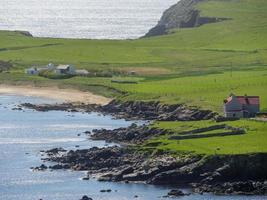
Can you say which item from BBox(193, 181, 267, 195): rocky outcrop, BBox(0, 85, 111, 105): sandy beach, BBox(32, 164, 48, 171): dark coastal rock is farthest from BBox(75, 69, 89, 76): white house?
BBox(193, 181, 267, 195): rocky outcrop

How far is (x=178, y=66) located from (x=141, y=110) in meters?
35.4

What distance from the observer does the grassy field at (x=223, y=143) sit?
95.6 metres

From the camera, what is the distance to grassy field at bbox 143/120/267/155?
314 feet

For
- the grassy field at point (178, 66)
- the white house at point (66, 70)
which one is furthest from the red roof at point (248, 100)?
the white house at point (66, 70)

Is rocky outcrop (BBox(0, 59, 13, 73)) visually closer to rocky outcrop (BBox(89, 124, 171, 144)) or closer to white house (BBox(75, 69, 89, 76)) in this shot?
white house (BBox(75, 69, 89, 76))

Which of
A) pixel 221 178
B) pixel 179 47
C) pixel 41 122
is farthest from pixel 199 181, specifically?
pixel 179 47

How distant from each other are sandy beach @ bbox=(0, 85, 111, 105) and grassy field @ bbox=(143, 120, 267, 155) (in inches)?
1137

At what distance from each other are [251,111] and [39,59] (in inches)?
2448

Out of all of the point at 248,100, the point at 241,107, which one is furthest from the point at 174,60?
the point at 241,107

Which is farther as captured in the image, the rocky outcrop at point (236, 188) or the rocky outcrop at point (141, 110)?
the rocky outcrop at point (141, 110)

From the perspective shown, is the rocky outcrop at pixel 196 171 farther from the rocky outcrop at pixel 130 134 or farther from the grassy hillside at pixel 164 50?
the grassy hillside at pixel 164 50

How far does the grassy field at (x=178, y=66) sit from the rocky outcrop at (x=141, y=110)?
1270mm

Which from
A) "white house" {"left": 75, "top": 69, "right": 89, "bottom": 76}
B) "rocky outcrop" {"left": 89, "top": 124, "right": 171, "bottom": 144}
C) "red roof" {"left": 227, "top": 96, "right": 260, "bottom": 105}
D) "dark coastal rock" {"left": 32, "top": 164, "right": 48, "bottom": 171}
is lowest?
"dark coastal rock" {"left": 32, "top": 164, "right": 48, "bottom": 171}

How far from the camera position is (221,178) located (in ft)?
303
